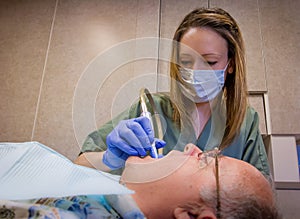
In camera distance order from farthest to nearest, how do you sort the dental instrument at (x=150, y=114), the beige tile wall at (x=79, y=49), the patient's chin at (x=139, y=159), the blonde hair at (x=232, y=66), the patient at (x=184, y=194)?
1. the beige tile wall at (x=79, y=49)
2. the blonde hair at (x=232, y=66)
3. the dental instrument at (x=150, y=114)
4. the patient's chin at (x=139, y=159)
5. the patient at (x=184, y=194)

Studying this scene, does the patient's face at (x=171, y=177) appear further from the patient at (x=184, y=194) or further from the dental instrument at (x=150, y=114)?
the dental instrument at (x=150, y=114)

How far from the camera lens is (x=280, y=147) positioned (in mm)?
1512

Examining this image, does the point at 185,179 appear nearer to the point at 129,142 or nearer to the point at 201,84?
the point at 129,142

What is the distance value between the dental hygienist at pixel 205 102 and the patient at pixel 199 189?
196 millimetres

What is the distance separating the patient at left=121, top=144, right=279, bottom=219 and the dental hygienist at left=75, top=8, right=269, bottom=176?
196 mm

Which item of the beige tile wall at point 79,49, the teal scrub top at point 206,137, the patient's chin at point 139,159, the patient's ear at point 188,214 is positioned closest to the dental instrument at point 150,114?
the teal scrub top at point 206,137

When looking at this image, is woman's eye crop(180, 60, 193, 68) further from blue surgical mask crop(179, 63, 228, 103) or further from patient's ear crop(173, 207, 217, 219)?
patient's ear crop(173, 207, 217, 219)

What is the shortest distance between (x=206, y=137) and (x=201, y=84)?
243 mm

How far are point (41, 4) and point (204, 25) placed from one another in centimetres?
163

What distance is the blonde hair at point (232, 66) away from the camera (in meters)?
1.11

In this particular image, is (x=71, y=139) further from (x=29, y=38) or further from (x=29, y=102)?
(x=29, y=38)

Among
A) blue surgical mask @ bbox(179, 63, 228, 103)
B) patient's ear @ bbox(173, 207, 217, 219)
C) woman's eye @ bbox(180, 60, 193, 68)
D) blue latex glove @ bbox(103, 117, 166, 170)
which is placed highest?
woman's eye @ bbox(180, 60, 193, 68)

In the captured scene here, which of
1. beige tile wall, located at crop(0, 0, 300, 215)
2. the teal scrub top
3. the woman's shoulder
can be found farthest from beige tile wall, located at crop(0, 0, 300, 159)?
the woman's shoulder

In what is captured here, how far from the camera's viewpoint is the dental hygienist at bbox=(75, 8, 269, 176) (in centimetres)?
104
